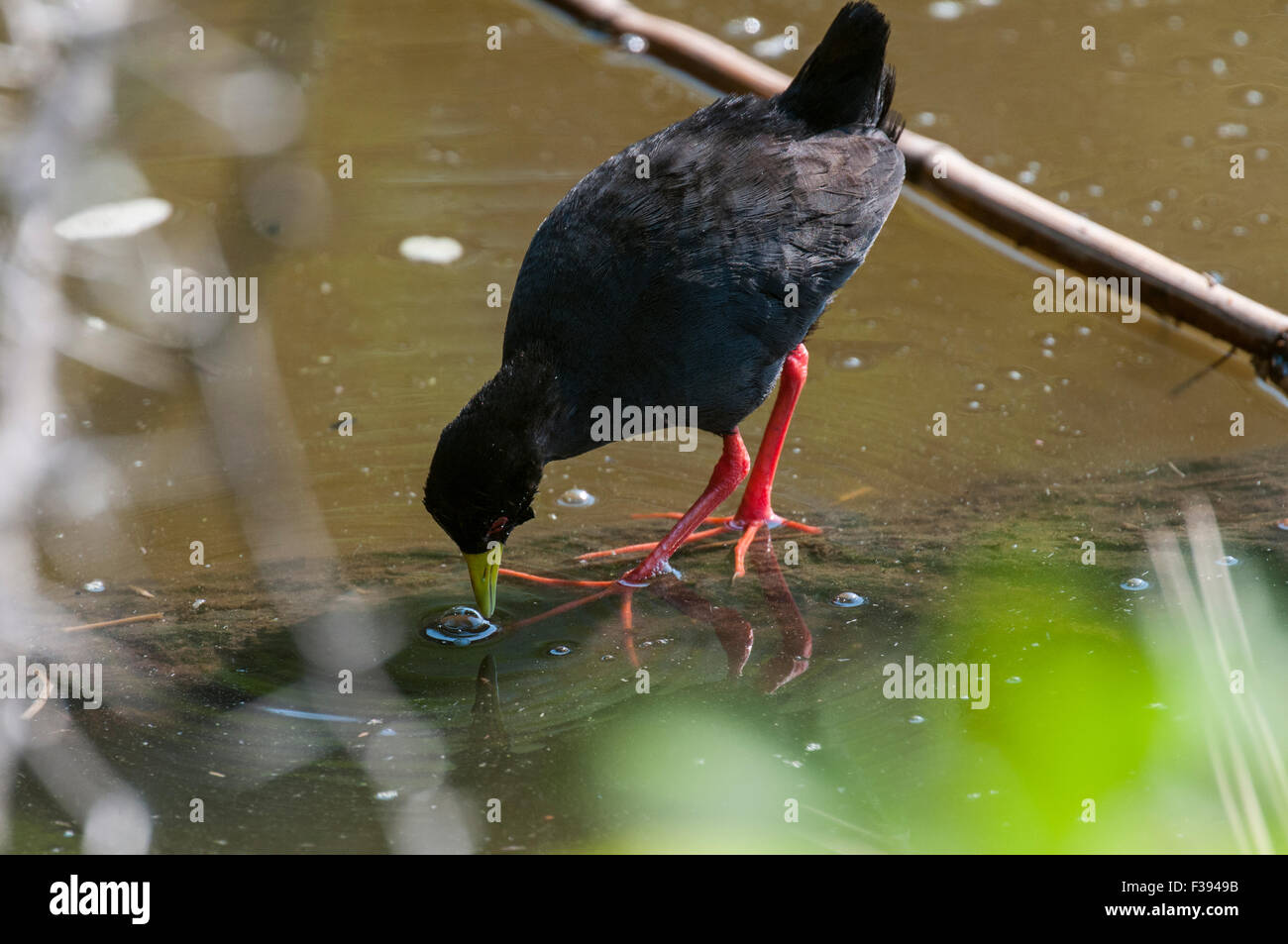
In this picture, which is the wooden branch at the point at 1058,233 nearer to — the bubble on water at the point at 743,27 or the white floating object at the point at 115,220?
the bubble on water at the point at 743,27

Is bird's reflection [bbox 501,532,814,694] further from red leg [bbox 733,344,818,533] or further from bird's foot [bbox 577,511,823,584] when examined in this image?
red leg [bbox 733,344,818,533]

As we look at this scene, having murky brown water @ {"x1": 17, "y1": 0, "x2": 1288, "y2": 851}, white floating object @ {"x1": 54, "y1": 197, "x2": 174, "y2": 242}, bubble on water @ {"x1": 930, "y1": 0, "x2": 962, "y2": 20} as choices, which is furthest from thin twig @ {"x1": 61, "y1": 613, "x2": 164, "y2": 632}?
bubble on water @ {"x1": 930, "y1": 0, "x2": 962, "y2": 20}

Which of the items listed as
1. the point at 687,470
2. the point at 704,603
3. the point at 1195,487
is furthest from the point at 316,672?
the point at 1195,487

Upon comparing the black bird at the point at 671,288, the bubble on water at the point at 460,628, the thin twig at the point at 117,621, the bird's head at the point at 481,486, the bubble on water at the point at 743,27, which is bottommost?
the bubble on water at the point at 460,628

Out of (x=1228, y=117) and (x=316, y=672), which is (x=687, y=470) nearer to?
(x=316, y=672)

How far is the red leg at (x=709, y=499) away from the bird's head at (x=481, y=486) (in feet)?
1.78

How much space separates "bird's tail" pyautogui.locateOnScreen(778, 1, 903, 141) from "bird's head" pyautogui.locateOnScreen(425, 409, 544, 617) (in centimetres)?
140

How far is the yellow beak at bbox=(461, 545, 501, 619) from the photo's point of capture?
3646 millimetres

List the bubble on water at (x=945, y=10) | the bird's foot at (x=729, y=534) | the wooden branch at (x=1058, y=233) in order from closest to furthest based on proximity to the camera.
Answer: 1. the bird's foot at (x=729, y=534)
2. the wooden branch at (x=1058, y=233)
3. the bubble on water at (x=945, y=10)

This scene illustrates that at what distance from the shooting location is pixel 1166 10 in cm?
730

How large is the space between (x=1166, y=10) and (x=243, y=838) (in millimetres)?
6469

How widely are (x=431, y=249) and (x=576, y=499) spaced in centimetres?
182

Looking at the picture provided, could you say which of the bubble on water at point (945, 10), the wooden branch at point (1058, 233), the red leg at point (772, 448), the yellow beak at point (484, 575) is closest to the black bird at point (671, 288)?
the yellow beak at point (484, 575)

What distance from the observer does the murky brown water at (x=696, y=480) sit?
122 inches
